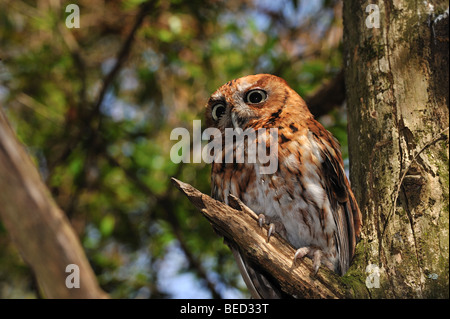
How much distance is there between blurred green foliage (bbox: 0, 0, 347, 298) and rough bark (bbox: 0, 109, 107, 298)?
1.67 metres

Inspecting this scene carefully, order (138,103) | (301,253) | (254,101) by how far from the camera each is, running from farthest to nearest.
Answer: (138,103)
(254,101)
(301,253)

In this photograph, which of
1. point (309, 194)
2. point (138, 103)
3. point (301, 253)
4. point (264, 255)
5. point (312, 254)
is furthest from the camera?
point (138, 103)

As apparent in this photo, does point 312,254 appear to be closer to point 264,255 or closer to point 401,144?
point 264,255

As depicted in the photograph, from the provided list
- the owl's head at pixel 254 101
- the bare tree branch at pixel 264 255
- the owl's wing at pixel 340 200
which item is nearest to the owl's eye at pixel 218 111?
the owl's head at pixel 254 101

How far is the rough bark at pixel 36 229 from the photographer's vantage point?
1.91 meters

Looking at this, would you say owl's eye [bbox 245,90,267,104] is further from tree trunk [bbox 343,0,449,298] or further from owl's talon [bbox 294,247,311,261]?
owl's talon [bbox 294,247,311,261]

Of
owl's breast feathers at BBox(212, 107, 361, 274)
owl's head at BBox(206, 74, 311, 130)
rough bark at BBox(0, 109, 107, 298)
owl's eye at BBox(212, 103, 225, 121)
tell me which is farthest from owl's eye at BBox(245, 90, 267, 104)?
rough bark at BBox(0, 109, 107, 298)

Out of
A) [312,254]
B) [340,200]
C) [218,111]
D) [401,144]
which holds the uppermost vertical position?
[218,111]

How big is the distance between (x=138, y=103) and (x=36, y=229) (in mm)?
3391

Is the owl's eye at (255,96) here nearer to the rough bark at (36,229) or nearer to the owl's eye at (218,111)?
the owl's eye at (218,111)

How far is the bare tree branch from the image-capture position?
1.82 metres

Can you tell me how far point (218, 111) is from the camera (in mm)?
2705

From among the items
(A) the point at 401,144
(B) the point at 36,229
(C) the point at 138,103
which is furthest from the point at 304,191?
(C) the point at 138,103

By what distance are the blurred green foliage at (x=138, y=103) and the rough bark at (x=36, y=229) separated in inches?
65.8
